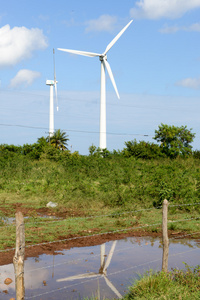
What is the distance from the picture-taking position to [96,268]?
862 centimetres

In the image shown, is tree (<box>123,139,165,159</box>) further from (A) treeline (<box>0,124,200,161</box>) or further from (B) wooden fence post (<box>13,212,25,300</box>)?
(B) wooden fence post (<box>13,212,25,300</box>)

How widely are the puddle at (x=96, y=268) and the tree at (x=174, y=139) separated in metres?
36.9

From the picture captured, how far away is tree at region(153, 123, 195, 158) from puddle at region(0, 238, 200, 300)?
36949mm

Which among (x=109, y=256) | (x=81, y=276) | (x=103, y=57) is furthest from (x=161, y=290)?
(x=103, y=57)

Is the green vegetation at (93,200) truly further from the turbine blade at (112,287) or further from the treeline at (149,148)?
the treeline at (149,148)

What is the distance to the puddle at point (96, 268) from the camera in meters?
7.21

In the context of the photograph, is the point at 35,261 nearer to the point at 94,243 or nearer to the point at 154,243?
the point at 94,243

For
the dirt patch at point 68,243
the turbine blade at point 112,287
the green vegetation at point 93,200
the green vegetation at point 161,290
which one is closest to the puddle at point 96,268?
the turbine blade at point 112,287

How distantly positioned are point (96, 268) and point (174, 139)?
136 ft

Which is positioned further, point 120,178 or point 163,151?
point 163,151

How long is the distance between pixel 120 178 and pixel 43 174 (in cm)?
633

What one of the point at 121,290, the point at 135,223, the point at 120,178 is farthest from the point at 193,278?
the point at 120,178

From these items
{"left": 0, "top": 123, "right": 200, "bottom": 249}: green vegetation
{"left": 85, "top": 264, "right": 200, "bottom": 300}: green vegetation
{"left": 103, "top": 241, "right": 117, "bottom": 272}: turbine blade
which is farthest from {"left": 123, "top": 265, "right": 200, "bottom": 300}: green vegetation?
{"left": 0, "top": 123, "right": 200, "bottom": 249}: green vegetation

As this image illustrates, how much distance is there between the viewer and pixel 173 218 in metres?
13.9
